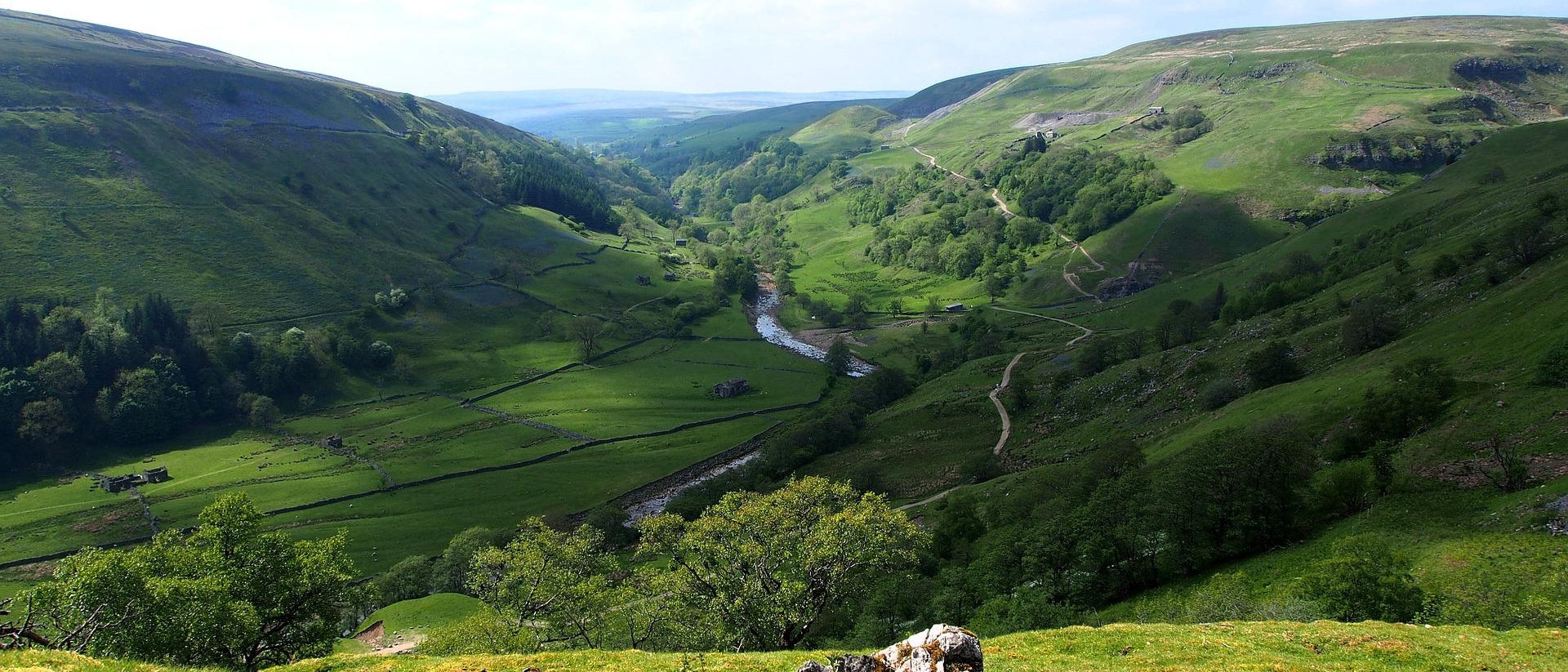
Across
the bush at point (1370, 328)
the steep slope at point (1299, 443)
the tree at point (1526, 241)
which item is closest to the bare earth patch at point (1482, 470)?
the steep slope at point (1299, 443)

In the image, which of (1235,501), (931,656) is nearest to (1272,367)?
(1235,501)

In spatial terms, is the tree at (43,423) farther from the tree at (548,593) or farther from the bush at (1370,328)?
the bush at (1370,328)

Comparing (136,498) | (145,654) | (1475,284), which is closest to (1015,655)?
(145,654)

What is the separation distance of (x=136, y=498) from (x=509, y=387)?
207ft

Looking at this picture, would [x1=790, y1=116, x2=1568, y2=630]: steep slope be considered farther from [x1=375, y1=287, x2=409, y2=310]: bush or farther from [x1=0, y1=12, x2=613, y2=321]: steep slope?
[x1=0, y1=12, x2=613, y2=321]: steep slope

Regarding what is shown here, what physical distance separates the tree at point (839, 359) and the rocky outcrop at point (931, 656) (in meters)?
149

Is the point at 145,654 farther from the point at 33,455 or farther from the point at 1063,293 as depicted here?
the point at 1063,293

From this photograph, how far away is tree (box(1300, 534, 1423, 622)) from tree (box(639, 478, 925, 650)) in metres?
21.5

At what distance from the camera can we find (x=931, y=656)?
57.4 ft

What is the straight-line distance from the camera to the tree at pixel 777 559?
4328 cm

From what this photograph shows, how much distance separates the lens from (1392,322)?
8281cm

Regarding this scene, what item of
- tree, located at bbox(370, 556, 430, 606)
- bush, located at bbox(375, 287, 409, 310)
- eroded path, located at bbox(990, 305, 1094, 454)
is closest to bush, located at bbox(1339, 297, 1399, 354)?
eroded path, located at bbox(990, 305, 1094, 454)

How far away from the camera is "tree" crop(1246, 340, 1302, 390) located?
8500 cm

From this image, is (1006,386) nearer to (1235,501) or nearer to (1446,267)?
(1446,267)
